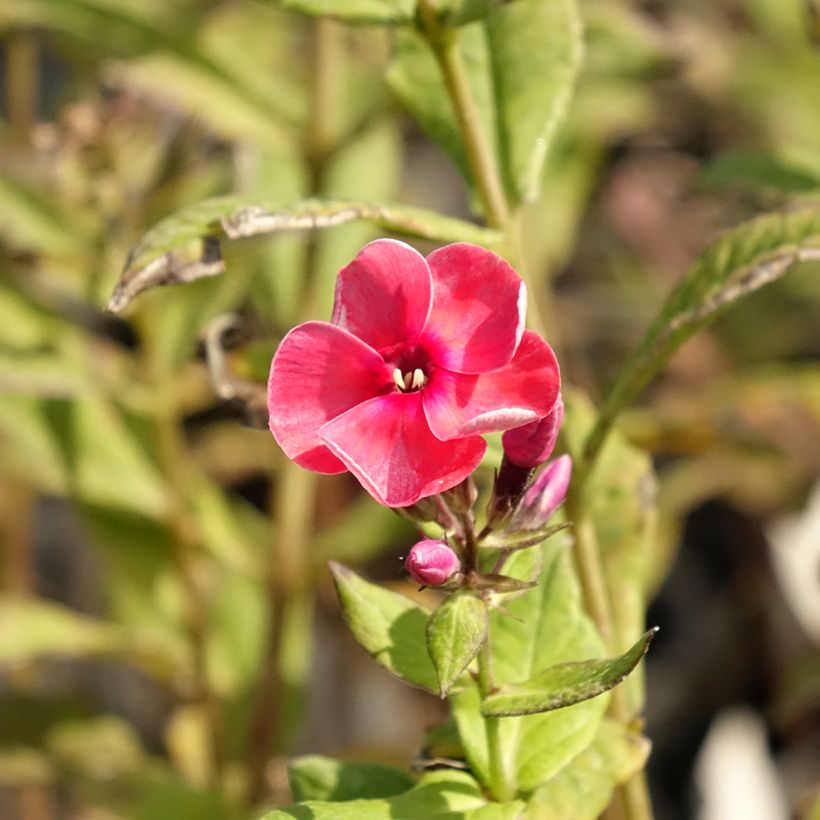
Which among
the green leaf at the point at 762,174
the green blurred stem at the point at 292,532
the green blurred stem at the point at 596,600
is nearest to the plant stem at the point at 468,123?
the green blurred stem at the point at 596,600

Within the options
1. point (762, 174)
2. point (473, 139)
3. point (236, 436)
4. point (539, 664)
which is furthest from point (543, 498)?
point (236, 436)

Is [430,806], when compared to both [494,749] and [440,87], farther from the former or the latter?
[440,87]

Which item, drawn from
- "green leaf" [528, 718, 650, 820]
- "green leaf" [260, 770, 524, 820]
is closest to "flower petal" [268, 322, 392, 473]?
"green leaf" [260, 770, 524, 820]

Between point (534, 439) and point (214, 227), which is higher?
point (214, 227)

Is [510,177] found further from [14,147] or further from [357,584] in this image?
[14,147]

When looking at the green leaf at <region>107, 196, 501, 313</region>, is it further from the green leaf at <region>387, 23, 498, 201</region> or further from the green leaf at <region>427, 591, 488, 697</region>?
the green leaf at <region>427, 591, 488, 697</region>

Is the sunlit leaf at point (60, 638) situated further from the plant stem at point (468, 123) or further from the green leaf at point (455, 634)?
the green leaf at point (455, 634)
